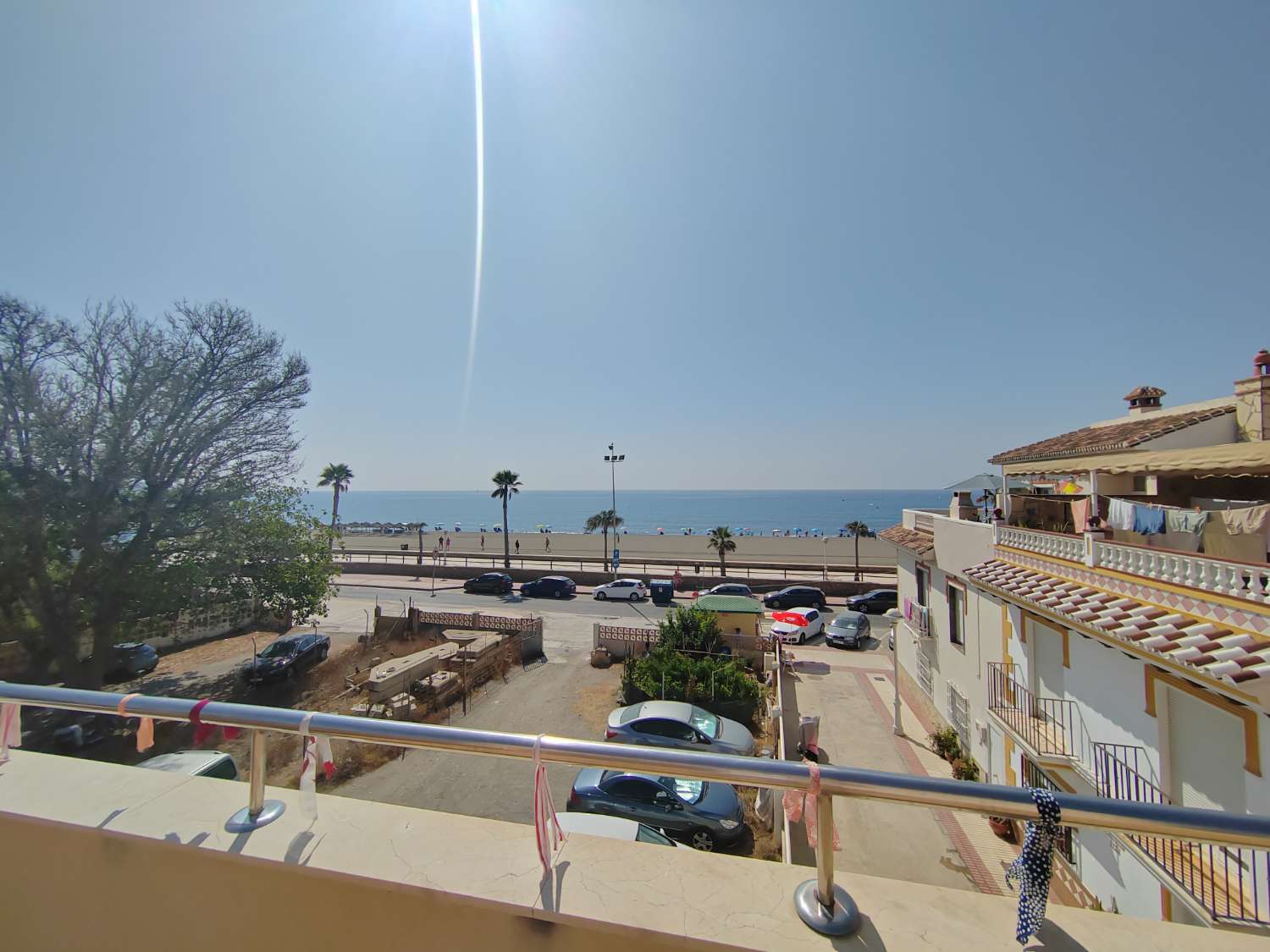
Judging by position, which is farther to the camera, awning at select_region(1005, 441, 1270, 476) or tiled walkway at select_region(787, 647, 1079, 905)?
tiled walkway at select_region(787, 647, 1079, 905)

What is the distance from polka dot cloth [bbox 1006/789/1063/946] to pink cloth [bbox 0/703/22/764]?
3.57 m

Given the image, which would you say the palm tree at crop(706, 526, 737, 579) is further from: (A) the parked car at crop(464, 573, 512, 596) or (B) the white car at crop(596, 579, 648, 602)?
(A) the parked car at crop(464, 573, 512, 596)

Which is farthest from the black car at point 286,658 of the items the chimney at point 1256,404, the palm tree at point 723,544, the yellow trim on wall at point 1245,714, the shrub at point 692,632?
the chimney at point 1256,404

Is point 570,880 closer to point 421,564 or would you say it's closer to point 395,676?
point 395,676

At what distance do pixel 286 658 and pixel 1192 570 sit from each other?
73.8ft

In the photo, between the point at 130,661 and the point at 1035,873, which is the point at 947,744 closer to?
the point at 1035,873

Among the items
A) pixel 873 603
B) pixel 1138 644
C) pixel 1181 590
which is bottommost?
pixel 873 603

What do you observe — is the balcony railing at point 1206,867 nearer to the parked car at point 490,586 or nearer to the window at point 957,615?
the window at point 957,615

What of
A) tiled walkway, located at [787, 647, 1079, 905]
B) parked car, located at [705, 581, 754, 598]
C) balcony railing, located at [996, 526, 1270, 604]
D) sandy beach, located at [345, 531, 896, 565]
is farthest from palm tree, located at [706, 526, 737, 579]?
balcony railing, located at [996, 526, 1270, 604]

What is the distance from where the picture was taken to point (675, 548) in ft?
198

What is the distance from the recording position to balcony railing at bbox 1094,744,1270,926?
5.20 metres

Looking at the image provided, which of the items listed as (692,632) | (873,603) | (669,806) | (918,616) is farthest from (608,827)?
(873,603)

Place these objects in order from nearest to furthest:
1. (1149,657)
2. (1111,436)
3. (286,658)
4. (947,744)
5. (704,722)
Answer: (1149,657) → (1111,436) → (704,722) → (947,744) → (286,658)

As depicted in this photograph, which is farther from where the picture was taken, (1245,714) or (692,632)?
(692,632)
